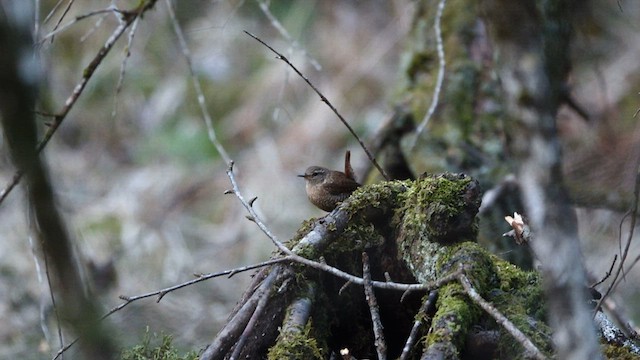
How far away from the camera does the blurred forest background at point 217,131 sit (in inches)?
368

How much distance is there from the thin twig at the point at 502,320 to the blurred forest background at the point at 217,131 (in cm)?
478

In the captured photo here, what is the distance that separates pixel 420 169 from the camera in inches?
255

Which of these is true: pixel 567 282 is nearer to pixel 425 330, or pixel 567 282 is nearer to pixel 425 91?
pixel 425 330

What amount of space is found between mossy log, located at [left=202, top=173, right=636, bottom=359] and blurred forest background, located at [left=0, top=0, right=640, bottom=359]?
4306mm

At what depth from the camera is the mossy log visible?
121 inches

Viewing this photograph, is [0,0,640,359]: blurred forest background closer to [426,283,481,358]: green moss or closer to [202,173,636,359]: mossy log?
[202,173,636,359]: mossy log

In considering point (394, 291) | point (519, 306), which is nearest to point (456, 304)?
point (519, 306)

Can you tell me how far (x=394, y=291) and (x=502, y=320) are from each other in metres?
0.78

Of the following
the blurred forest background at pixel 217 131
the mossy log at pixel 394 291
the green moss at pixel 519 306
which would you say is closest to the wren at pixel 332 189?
the mossy log at pixel 394 291

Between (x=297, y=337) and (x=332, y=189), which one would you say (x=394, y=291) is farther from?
(x=332, y=189)

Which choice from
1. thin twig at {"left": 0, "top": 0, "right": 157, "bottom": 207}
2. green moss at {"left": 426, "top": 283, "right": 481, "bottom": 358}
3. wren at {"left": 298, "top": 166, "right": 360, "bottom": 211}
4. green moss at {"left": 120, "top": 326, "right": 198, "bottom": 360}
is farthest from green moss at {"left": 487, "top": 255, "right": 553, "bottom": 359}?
thin twig at {"left": 0, "top": 0, "right": 157, "bottom": 207}

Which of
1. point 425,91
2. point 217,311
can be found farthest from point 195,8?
point 425,91

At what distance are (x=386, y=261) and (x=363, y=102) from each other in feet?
28.2

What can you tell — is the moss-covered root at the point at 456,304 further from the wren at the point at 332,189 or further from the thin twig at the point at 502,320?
the wren at the point at 332,189
